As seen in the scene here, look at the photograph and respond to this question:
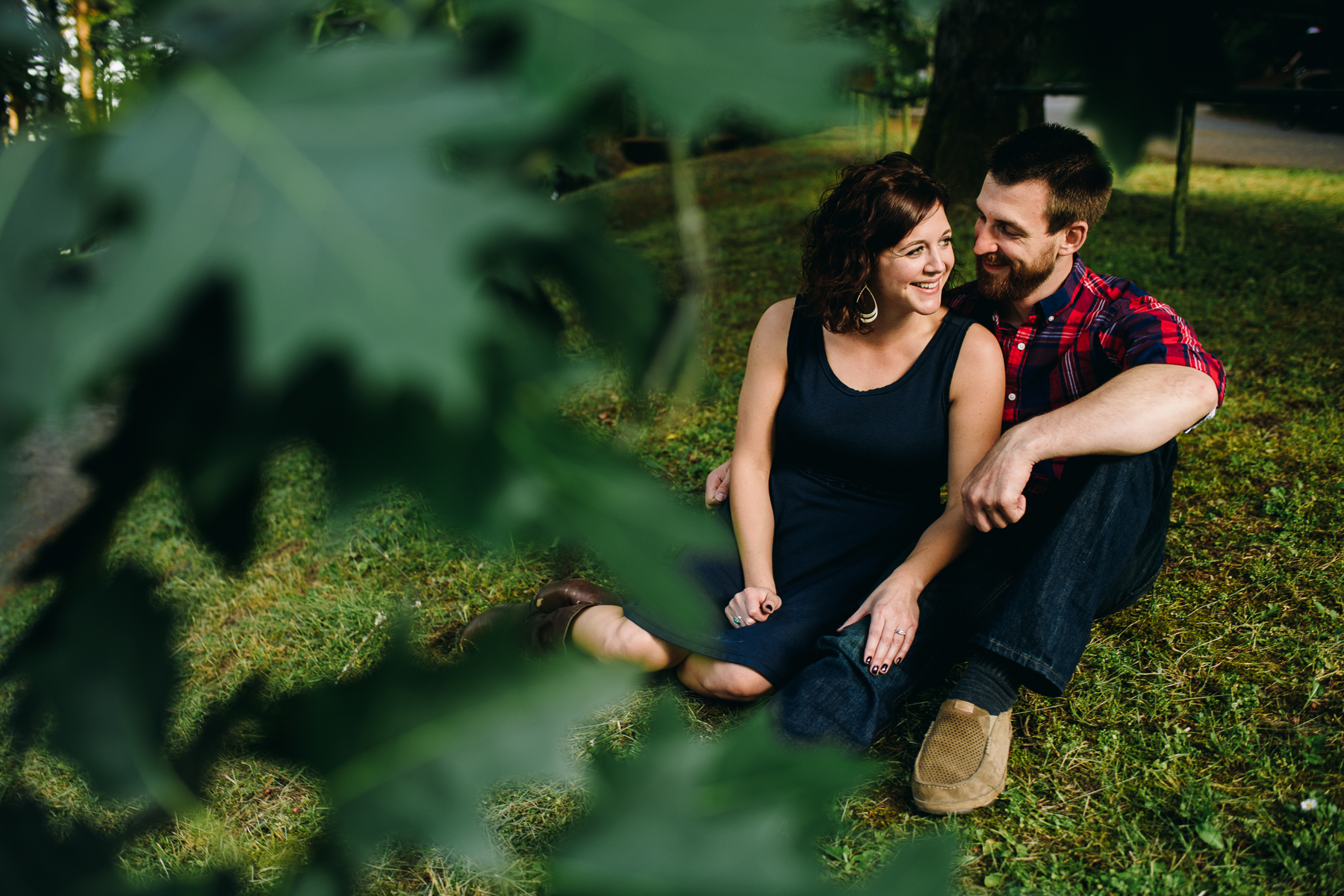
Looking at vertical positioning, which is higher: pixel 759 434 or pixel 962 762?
pixel 759 434

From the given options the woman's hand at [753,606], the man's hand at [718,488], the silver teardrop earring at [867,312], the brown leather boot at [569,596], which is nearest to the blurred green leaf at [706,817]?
the woman's hand at [753,606]

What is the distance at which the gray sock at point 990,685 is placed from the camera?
1.88 metres

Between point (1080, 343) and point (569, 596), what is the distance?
153cm

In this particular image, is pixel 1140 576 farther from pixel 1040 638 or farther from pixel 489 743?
pixel 489 743

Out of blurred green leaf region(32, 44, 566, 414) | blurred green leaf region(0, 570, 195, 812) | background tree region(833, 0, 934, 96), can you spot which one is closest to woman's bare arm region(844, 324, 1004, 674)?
background tree region(833, 0, 934, 96)

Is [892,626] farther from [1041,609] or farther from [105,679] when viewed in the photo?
[105,679]

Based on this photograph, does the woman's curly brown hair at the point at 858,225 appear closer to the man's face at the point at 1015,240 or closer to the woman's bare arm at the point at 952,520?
the man's face at the point at 1015,240

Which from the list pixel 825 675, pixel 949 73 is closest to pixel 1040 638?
pixel 825 675

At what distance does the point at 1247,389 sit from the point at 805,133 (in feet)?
13.3

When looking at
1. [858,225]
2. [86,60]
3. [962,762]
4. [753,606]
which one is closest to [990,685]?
[962,762]

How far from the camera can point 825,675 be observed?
196 cm

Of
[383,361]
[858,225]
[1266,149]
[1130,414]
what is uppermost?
[383,361]

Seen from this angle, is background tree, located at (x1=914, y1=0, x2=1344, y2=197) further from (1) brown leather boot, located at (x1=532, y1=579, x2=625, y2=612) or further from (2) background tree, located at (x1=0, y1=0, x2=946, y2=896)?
(1) brown leather boot, located at (x1=532, y1=579, x2=625, y2=612)

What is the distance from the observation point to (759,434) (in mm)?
2383
